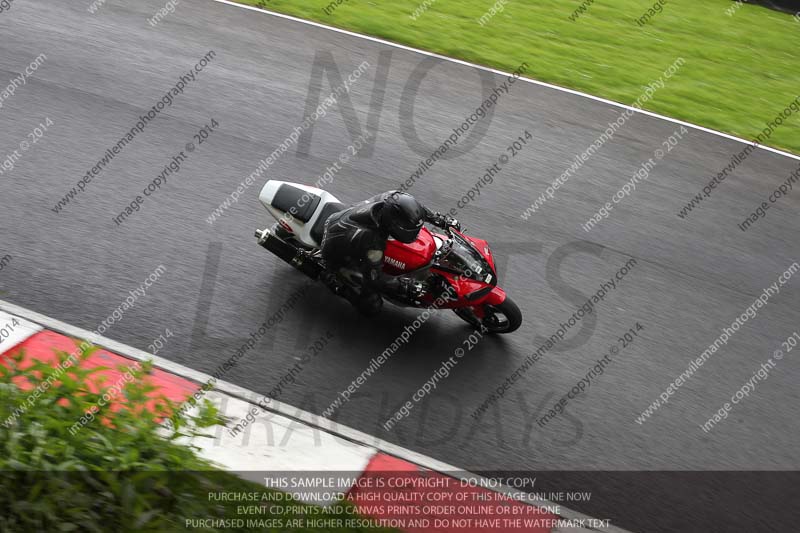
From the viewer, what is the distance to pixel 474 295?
750cm

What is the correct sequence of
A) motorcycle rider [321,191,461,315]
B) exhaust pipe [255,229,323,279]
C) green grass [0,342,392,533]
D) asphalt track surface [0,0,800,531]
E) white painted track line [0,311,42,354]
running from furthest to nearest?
exhaust pipe [255,229,323,279], asphalt track surface [0,0,800,531], motorcycle rider [321,191,461,315], white painted track line [0,311,42,354], green grass [0,342,392,533]

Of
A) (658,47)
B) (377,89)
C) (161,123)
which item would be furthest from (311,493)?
(658,47)

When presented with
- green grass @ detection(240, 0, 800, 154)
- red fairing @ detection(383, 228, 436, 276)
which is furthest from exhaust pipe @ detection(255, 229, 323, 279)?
green grass @ detection(240, 0, 800, 154)

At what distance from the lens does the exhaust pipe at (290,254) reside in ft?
26.0

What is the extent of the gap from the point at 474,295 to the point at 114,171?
15.4ft

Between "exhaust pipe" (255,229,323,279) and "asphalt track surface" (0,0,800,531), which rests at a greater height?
"exhaust pipe" (255,229,323,279)

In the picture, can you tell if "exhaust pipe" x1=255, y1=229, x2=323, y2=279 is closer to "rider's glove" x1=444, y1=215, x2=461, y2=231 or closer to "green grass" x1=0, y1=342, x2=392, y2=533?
"rider's glove" x1=444, y1=215, x2=461, y2=231

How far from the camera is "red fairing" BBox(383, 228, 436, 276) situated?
7.51 meters

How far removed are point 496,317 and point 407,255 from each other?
117 cm

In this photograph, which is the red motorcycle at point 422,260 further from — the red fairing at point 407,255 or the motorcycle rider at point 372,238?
the motorcycle rider at point 372,238

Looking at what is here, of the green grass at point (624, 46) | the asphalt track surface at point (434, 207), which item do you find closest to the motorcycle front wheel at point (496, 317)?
the asphalt track surface at point (434, 207)

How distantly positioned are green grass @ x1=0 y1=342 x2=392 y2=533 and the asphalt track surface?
1.89m

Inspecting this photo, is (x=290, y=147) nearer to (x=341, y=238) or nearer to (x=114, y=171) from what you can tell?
(x=114, y=171)

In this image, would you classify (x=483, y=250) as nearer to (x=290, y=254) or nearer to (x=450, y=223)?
(x=450, y=223)
